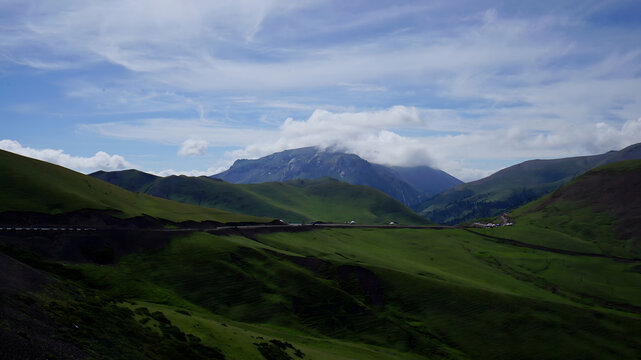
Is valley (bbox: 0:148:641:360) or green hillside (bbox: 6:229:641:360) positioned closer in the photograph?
valley (bbox: 0:148:641:360)

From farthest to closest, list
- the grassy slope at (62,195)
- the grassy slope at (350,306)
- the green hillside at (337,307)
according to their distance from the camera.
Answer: the grassy slope at (62,195) → the grassy slope at (350,306) → the green hillside at (337,307)

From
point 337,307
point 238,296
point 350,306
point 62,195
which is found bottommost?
point 350,306

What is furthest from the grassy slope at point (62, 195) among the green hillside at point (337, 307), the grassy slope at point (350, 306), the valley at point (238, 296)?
the grassy slope at point (350, 306)

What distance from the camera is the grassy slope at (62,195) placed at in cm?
11125

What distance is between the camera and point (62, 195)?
4722 inches

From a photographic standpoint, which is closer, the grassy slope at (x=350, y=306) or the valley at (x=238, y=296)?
the valley at (x=238, y=296)

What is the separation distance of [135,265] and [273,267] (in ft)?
112

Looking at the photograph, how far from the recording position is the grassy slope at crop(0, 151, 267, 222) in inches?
4380

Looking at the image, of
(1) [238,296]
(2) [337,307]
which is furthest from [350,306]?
(1) [238,296]

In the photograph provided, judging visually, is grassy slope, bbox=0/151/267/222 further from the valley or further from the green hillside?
the green hillside

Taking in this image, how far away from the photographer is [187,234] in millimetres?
117500

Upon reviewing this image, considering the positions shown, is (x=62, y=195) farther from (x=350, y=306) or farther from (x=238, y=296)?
(x=350, y=306)

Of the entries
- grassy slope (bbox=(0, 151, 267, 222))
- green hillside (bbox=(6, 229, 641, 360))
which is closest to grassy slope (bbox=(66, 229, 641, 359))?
green hillside (bbox=(6, 229, 641, 360))

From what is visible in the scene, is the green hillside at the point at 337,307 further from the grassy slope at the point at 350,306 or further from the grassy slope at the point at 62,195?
the grassy slope at the point at 62,195
